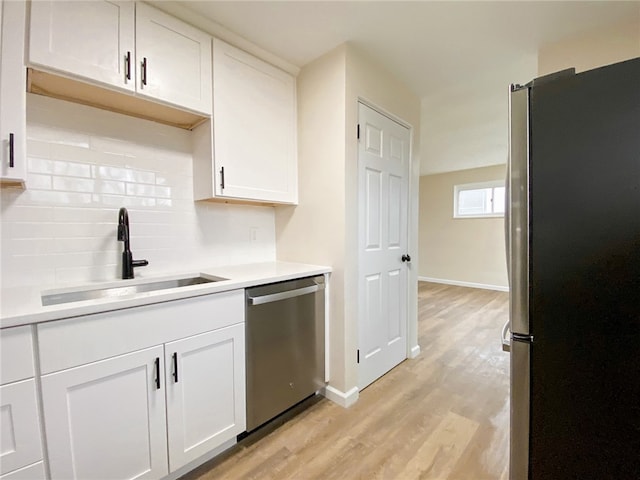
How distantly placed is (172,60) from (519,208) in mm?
1820

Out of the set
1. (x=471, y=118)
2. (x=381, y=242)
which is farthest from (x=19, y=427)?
(x=471, y=118)

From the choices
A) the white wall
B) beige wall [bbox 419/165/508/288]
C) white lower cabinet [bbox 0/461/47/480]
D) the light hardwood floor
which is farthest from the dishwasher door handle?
beige wall [bbox 419/165/508/288]

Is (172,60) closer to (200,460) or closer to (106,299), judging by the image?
(106,299)

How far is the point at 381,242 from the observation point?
2240 millimetres

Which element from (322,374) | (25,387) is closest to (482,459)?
(322,374)

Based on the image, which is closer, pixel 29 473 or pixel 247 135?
pixel 29 473

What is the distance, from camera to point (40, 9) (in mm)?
1196

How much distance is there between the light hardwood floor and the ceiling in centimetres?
239

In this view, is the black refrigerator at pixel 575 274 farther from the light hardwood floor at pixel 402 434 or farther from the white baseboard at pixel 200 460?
the white baseboard at pixel 200 460

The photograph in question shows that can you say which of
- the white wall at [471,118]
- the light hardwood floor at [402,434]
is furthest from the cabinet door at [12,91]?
the white wall at [471,118]

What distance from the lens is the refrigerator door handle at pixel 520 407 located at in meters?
0.98

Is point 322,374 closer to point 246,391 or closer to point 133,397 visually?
point 246,391

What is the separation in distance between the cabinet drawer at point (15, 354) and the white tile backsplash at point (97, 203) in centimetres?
64

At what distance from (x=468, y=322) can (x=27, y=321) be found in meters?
4.01
